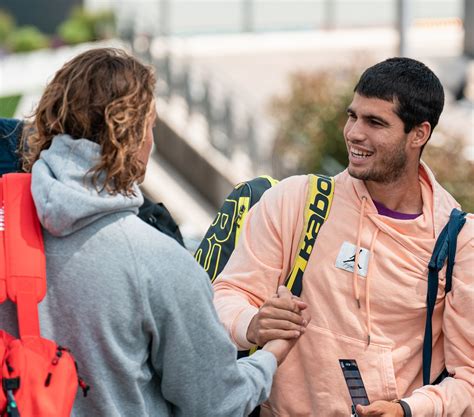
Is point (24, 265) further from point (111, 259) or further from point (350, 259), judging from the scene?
point (350, 259)

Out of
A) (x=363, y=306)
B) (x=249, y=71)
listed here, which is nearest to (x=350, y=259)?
(x=363, y=306)

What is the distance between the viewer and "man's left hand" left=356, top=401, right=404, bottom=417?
3.34 m

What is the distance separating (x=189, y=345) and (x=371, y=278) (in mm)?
787

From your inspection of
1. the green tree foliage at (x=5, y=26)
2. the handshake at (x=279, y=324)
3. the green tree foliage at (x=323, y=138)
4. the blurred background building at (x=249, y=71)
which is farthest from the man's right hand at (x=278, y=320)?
the green tree foliage at (x=5, y=26)

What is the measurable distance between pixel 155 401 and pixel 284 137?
37.0ft

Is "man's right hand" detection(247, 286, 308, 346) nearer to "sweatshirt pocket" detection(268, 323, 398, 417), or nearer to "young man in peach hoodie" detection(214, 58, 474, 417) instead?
"young man in peach hoodie" detection(214, 58, 474, 417)

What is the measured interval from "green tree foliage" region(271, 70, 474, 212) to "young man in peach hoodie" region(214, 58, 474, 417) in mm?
6782

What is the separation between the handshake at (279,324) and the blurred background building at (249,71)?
11.2 ft

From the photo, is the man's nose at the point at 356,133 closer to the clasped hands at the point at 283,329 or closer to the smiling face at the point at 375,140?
the smiling face at the point at 375,140

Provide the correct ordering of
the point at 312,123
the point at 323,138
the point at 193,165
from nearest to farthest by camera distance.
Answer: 1. the point at 323,138
2. the point at 312,123
3. the point at 193,165

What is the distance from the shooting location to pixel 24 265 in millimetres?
2693

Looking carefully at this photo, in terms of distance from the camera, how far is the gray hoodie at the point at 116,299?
2746mm

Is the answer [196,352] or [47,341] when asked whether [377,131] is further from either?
[47,341]

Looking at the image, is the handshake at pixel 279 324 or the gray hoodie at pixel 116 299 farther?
the handshake at pixel 279 324
